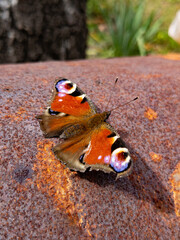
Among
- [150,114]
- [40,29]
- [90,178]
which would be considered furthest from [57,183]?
[40,29]

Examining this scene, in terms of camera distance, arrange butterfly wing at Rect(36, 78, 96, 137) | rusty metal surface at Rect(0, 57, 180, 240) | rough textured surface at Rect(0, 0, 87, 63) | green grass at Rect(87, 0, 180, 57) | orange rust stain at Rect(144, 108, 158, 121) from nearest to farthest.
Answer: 1. rusty metal surface at Rect(0, 57, 180, 240)
2. butterfly wing at Rect(36, 78, 96, 137)
3. orange rust stain at Rect(144, 108, 158, 121)
4. rough textured surface at Rect(0, 0, 87, 63)
5. green grass at Rect(87, 0, 180, 57)

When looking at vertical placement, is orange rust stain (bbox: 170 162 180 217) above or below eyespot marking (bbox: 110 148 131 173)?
below

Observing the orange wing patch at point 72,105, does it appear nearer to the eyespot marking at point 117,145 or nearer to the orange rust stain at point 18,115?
the orange rust stain at point 18,115

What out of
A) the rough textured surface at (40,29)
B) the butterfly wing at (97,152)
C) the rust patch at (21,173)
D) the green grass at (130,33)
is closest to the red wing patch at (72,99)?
the butterfly wing at (97,152)

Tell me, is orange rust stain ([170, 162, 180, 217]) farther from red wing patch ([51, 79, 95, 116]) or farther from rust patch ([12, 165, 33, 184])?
rust patch ([12, 165, 33, 184])

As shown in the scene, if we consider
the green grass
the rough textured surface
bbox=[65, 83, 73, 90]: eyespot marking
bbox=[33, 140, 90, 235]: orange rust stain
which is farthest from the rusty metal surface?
the green grass

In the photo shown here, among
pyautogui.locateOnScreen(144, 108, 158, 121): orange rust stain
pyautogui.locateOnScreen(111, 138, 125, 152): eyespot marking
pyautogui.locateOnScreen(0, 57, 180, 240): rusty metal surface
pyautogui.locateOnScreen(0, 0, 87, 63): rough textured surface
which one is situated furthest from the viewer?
pyautogui.locateOnScreen(0, 0, 87, 63): rough textured surface

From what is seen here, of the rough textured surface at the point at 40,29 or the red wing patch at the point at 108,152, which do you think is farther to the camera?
the rough textured surface at the point at 40,29
